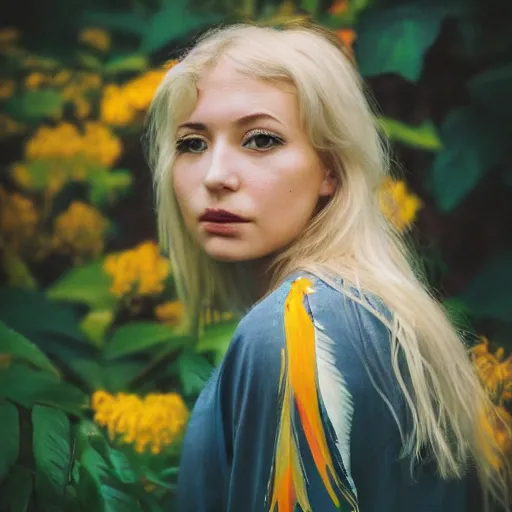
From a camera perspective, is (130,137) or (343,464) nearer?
(343,464)

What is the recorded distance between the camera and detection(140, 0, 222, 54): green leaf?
1.09 m

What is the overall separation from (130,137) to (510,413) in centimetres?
62

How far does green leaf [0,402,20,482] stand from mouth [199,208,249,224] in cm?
35

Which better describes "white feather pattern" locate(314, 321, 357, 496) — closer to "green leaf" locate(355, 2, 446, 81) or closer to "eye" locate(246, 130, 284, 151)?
"eye" locate(246, 130, 284, 151)

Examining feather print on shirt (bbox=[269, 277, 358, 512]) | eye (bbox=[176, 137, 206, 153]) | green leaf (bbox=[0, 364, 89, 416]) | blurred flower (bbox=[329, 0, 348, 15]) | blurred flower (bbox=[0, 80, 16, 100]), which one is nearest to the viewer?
feather print on shirt (bbox=[269, 277, 358, 512])

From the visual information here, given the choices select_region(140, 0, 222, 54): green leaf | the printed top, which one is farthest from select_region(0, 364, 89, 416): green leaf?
select_region(140, 0, 222, 54): green leaf

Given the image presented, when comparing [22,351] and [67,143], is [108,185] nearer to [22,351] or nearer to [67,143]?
[67,143]

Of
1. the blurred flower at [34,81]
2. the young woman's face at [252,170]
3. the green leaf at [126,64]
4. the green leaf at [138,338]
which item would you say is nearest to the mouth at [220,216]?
the young woman's face at [252,170]

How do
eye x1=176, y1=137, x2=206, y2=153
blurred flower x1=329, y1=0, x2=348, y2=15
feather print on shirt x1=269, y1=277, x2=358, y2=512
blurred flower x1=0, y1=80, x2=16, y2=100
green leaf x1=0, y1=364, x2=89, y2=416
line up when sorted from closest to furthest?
feather print on shirt x1=269, y1=277, x2=358, y2=512, eye x1=176, y1=137, x2=206, y2=153, green leaf x1=0, y1=364, x2=89, y2=416, blurred flower x1=329, y1=0, x2=348, y2=15, blurred flower x1=0, y1=80, x2=16, y2=100

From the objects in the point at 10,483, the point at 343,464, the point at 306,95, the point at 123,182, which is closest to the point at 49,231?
the point at 123,182

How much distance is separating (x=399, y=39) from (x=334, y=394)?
52 centimetres

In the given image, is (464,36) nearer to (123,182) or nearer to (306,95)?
(306,95)

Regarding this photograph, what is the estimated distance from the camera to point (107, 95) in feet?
3.86

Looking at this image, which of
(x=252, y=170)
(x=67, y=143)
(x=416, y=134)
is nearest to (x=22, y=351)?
(x=67, y=143)
